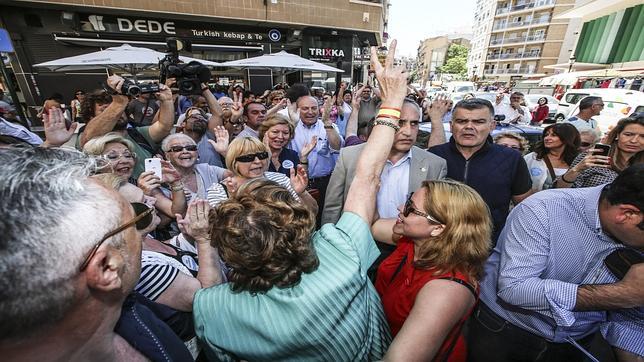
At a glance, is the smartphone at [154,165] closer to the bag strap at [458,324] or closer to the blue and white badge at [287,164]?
the blue and white badge at [287,164]

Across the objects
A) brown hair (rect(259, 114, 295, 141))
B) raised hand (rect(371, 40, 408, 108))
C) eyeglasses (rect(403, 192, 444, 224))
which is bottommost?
eyeglasses (rect(403, 192, 444, 224))

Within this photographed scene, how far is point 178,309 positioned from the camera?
1.36 meters

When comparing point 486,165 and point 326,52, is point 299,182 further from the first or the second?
point 326,52

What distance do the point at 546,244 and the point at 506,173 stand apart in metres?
1.19

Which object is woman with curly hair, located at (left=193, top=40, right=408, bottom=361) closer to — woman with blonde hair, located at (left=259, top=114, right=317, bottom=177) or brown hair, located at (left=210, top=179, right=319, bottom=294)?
brown hair, located at (left=210, top=179, right=319, bottom=294)

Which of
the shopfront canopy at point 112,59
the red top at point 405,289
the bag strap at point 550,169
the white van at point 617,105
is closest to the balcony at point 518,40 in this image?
the white van at point 617,105

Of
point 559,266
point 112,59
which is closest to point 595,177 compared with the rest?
point 559,266

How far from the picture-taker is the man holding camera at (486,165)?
258 cm

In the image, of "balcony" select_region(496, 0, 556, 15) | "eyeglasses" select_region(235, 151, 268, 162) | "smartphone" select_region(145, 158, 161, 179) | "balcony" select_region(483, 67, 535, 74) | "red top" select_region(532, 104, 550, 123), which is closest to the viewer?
"smartphone" select_region(145, 158, 161, 179)

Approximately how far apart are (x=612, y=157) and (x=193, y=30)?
638 inches

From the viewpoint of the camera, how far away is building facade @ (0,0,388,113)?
10930 mm

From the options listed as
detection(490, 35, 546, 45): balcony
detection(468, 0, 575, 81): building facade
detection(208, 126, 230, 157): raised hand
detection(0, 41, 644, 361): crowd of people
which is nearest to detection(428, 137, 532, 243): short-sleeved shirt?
detection(0, 41, 644, 361): crowd of people

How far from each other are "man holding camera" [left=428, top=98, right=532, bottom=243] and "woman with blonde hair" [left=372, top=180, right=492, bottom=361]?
118 cm

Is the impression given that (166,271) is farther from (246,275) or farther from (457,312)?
(457,312)
